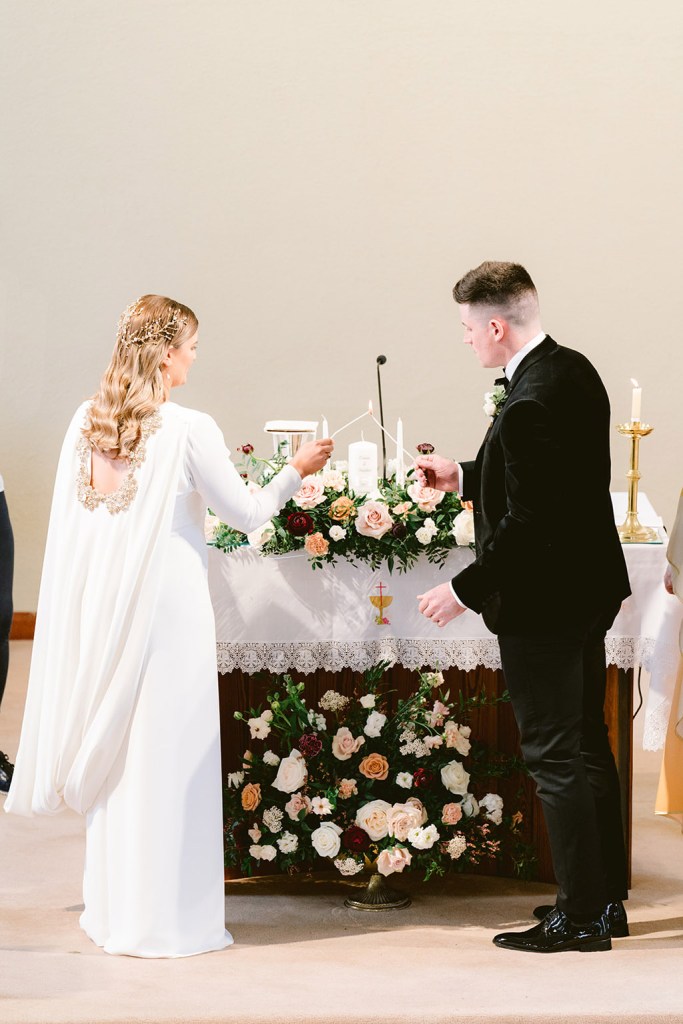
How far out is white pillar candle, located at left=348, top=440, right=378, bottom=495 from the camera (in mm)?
3600

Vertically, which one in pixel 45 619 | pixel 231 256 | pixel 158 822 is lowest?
pixel 158 822

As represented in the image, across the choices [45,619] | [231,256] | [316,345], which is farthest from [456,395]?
[45,619]

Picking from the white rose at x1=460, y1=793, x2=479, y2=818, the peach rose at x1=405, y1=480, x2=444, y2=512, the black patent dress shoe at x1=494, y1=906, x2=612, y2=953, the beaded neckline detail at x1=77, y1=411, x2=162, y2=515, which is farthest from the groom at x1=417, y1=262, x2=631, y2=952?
the beaded neckline detail at x1=77, y1=411, x2=162, y2=515

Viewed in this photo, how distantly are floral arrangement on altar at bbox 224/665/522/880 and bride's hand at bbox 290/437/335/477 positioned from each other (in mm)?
627

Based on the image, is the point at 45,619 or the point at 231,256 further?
the point at 231,256

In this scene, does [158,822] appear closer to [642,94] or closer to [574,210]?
[574,210]

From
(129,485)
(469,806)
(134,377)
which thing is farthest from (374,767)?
(134,377)

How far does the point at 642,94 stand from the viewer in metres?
6.84

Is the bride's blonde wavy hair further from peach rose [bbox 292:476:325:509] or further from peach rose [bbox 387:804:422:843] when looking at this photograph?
peach rose [bbox 387:804:422:843]

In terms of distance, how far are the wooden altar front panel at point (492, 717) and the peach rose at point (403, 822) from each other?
0.33 metres

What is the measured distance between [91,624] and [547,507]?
3.89ft

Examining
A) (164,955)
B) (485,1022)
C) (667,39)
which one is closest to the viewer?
(485,1022)

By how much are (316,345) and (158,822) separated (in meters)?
4.36

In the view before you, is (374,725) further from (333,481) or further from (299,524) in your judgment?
(333,481)
